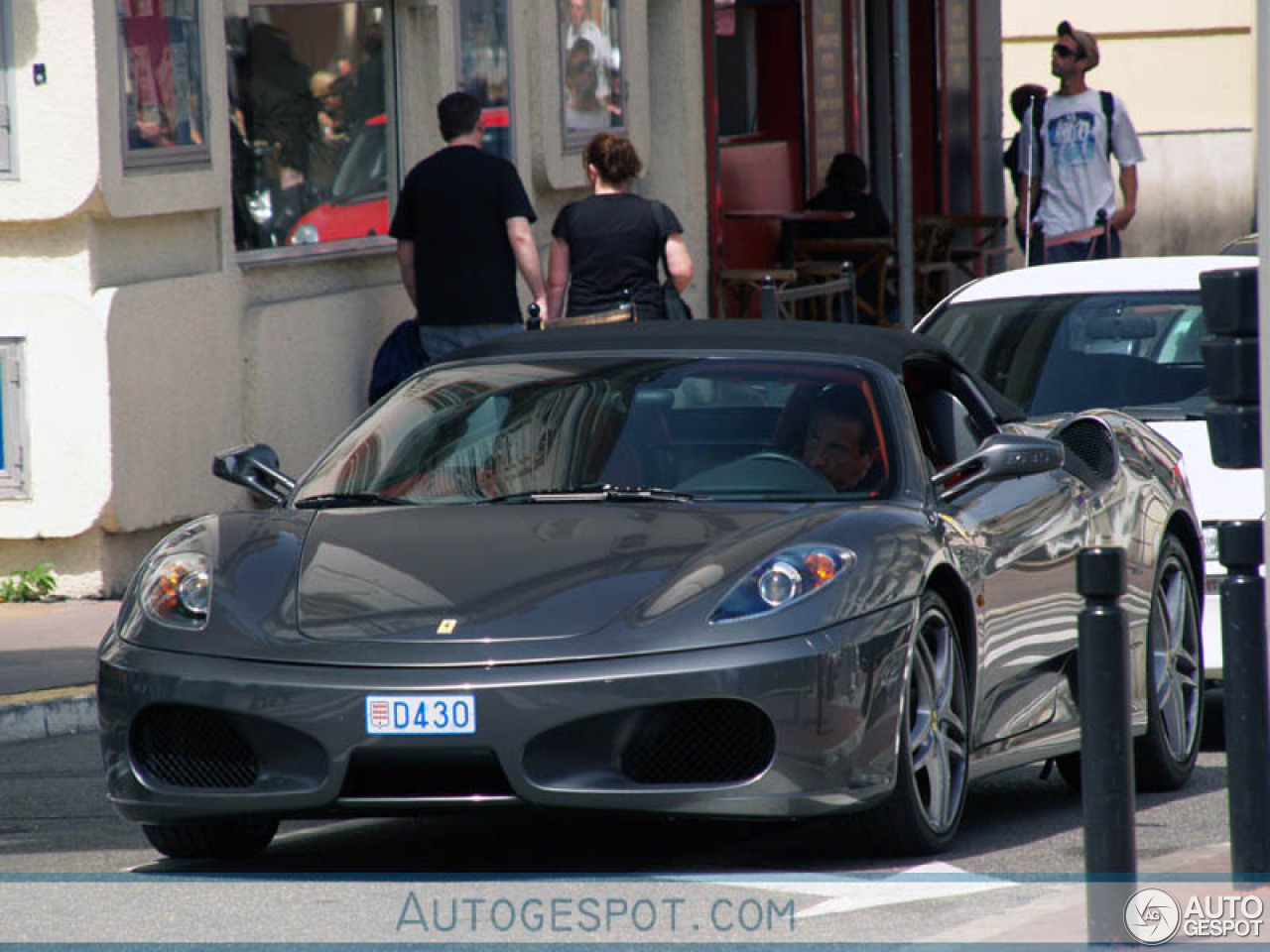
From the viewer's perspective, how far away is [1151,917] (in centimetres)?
547

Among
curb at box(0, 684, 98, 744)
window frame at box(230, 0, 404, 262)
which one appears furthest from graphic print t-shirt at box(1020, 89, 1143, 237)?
curb at box(0, 684, 98, 744)

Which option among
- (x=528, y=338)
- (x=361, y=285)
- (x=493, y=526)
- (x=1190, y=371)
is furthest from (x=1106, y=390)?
(x=361, y=285)

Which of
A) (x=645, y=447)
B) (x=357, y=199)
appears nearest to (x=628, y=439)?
(x=645, y=447)

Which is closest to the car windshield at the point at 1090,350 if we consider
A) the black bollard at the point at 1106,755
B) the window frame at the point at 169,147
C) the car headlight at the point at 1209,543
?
A: the car headlight at the point at 1209,543

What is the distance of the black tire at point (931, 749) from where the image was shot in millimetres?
6617

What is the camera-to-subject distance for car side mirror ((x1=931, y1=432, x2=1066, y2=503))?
23.5 ft

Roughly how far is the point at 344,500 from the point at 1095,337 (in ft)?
11.9

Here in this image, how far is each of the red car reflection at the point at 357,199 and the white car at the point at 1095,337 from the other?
4518mm

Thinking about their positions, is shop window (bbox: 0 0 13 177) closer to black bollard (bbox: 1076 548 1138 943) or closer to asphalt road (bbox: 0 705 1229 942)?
asphalt road (bbox: 0 705 1229 942)

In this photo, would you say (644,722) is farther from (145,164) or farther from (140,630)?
(145,164)

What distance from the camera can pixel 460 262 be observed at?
1325 centimetres

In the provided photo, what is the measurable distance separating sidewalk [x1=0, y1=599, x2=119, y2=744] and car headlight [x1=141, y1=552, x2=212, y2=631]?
2507 mm

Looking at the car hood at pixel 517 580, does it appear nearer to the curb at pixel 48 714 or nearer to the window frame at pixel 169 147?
the curb at pixel 48 714

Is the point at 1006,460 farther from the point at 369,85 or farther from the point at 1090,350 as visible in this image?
the point at 369,85
